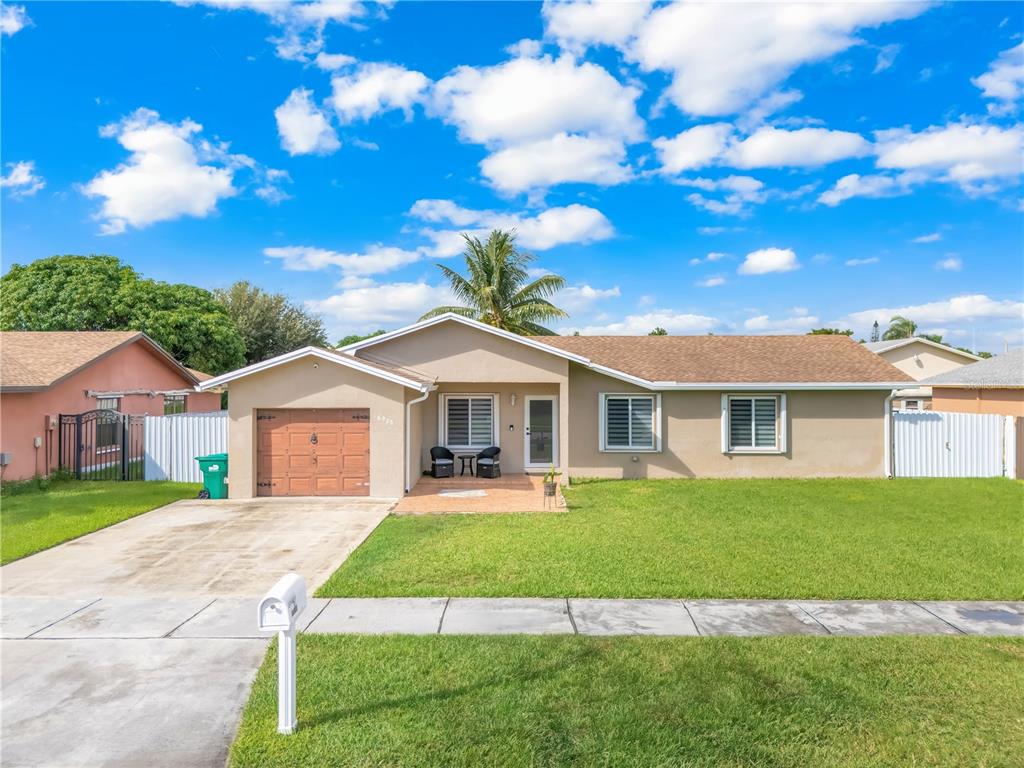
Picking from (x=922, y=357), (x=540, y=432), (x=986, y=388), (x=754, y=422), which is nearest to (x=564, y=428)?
(x=540, y=432)

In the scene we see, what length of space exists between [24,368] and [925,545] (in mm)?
21740

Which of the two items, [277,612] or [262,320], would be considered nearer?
[277,612]

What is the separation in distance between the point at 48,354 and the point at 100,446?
10.7ft

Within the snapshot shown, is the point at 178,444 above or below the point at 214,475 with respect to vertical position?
above

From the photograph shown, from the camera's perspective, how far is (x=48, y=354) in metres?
18.0

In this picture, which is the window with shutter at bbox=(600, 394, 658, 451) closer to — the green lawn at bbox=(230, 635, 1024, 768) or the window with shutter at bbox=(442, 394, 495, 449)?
the window with shutter at bbox=(442, 394, 495, 449)

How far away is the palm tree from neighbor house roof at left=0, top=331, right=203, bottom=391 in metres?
13.2

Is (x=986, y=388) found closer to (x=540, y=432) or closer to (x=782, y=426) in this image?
(x=782, y=426)

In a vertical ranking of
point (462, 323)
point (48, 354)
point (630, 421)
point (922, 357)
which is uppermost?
point (922, 357)

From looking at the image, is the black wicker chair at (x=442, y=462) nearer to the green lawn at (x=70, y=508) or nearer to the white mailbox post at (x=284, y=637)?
the green lawn at (x=70, y=508)

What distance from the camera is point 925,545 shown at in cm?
966

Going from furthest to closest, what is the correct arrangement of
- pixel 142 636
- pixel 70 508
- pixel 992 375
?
pixel 992 375 → pixel 70 508 → pixel 142 636

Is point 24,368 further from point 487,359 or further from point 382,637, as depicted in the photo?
point 382,637

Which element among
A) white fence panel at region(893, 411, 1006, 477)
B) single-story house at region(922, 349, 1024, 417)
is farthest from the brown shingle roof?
single-story house at region(922, 349, 1024, 417)
